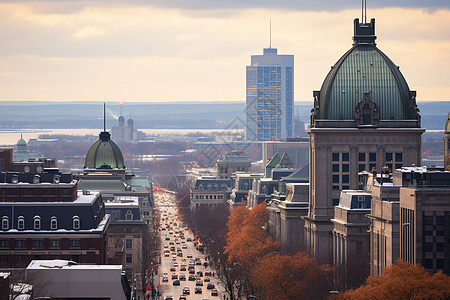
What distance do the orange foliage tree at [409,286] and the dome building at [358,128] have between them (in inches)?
2850

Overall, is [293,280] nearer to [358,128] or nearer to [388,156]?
[358,128]

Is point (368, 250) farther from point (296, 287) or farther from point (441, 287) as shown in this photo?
point (441, 287)

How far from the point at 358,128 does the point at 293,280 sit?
43.6m

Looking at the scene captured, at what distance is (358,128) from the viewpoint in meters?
196

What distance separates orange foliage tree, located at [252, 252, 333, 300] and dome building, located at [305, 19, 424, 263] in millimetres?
33563

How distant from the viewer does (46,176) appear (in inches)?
6560

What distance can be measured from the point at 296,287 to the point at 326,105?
46.7m

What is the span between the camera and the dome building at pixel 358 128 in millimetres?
196125

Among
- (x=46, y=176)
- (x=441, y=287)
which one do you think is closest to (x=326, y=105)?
(x=46, y=176)

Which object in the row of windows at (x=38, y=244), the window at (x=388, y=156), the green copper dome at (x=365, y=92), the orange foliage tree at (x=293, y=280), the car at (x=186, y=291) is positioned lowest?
the car at (x=186, y=291)

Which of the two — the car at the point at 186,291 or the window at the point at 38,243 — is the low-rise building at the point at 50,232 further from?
the car at the point at 186,291

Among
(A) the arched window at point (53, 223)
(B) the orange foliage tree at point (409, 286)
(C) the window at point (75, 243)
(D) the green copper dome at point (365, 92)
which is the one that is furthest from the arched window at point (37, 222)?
(D) the green copper dome at point (365, 92)

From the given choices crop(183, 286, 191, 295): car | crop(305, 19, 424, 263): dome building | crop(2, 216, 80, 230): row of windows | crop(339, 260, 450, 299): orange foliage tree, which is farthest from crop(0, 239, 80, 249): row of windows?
crop(305, 19, 424, 263): dome building

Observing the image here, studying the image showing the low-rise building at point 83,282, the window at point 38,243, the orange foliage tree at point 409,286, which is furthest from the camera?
the window at point 38,243
